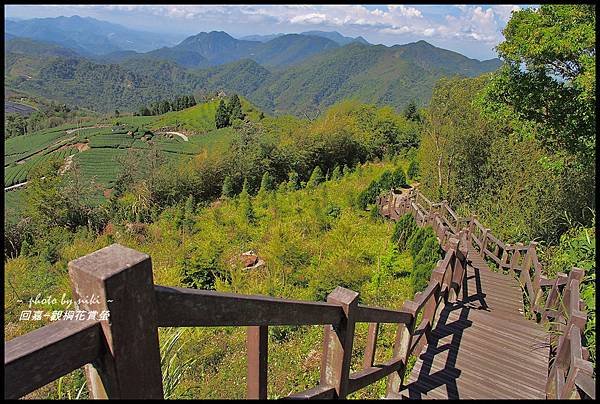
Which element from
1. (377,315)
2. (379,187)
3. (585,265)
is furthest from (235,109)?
(377,315)

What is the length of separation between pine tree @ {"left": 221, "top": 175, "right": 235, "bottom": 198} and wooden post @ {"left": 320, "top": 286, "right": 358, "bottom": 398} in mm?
22308

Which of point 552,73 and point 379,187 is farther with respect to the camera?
point 379,187

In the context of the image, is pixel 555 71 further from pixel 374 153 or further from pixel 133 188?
pixel 374 153

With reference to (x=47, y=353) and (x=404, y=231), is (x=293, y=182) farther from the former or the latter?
(x=47, y=353)

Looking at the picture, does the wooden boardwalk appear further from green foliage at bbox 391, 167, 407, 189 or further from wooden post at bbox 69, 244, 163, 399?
green foliage at bbox 391, 167, 407, 189

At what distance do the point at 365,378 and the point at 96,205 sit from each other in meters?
23.7

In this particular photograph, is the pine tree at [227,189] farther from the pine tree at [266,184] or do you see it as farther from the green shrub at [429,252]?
the green shrub at [429,252]

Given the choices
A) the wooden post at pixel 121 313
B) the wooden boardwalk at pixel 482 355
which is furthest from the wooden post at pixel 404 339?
the wooden post at pixel 121 313

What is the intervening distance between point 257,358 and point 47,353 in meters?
0.80

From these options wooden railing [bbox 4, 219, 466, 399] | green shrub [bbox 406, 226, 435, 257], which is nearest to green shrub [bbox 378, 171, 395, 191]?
green shrub [bbox 406, 226, 435, 257]

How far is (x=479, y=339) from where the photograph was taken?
16.1 ft

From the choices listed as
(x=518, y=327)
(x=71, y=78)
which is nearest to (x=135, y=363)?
(x=518, y=327)

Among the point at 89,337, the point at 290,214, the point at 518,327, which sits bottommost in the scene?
the point at 290,214

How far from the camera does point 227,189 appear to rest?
24.0 m
